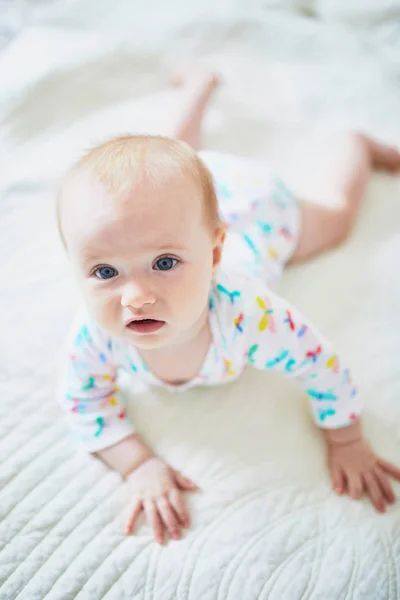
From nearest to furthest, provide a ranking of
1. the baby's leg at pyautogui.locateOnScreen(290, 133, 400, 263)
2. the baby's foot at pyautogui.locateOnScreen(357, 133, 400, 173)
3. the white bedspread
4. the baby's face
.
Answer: the baby's face, the white bedspread, the baby's leg at pyautogui.locateOnScreen(290, 133, 400, 263), the baby's foot at pyautogui.locateOnScreen(357, 133, 400, 173)

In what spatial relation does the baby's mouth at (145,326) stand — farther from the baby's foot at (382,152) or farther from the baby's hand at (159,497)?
the baby's foot at (382,152)

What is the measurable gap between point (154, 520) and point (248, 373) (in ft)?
0.88

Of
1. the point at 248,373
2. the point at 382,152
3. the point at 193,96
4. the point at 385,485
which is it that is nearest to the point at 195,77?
the point at 193,96

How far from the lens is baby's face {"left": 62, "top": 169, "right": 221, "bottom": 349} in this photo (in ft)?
2.04

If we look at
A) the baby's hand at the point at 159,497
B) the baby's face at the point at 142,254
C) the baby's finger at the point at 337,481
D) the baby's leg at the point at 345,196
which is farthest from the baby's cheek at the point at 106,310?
the baby's leg at the point at 345,196

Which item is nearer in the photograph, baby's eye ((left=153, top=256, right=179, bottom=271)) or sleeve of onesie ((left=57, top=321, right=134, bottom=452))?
baby's eye ((left=153, top=256, right=179, bottom=271))

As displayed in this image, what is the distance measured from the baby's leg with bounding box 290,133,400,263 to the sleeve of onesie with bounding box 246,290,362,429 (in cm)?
28

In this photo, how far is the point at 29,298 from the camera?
1000mm

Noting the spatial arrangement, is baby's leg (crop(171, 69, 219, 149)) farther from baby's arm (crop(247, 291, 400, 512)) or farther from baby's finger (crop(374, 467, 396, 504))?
baby's finger (crop(374, 467, 396, 504))

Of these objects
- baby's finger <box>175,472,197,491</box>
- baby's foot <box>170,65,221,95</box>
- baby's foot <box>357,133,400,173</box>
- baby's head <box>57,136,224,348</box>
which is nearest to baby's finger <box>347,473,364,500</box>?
baby's finger <box>175,472,197,491</box>

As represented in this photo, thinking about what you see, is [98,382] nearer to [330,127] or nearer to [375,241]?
[375,241]

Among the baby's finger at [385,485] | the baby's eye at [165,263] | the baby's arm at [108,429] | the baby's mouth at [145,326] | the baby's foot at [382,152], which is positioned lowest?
the baby's finger at [385,485]

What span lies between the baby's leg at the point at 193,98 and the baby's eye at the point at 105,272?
0.56 meters

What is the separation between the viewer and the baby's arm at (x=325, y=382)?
2.65 ft
